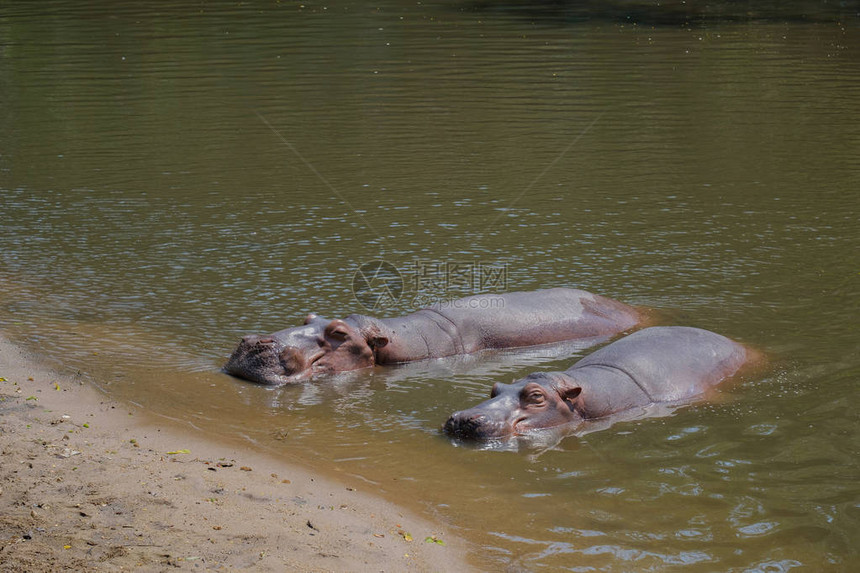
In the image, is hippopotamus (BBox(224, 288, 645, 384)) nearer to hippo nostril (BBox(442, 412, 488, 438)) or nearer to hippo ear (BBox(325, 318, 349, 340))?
hippo ear (BBox(325, 318, 349, 340))

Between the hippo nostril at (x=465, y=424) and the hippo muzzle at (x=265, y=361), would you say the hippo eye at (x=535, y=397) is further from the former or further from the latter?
the hippo muzzle at (x=265, y=361)

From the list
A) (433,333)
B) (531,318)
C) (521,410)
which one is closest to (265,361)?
(433,333)

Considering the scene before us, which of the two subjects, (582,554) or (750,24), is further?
(750,24)

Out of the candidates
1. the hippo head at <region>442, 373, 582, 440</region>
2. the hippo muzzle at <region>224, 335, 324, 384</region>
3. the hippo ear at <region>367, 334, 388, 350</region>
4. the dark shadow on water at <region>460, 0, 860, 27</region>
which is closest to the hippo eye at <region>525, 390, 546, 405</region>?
the hippo head at <region>442, 373, 582, 440</region>

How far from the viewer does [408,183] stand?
563 inches

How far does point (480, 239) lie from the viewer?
11.9 metres

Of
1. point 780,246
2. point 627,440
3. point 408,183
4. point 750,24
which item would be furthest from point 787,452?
point 750,24

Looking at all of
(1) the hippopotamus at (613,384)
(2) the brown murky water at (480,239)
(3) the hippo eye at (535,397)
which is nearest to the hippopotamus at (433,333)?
(2) the brown murky water at (480,239)

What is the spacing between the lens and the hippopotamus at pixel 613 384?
7.23 metres

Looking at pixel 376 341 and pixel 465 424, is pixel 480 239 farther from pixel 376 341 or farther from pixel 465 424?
pixel 465 424

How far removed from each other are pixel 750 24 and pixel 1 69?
19665 millimetres

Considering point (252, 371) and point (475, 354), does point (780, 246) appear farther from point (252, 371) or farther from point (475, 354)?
point (252, 371)

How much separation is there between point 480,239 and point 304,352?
3953mm

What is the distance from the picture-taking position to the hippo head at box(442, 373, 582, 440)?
7129 millimetres
